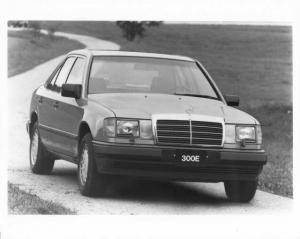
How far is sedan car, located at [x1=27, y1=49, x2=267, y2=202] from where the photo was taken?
9.33 m

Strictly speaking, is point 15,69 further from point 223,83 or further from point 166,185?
point 166,185

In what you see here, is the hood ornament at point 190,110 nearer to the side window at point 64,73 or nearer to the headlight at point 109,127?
the headlight at point 109,127

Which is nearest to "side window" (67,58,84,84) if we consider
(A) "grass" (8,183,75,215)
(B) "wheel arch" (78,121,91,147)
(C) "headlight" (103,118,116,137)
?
(B) "wheel arch" (78,121,91,147)

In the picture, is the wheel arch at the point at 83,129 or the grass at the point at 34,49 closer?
the wheel arch at the point at 83,129

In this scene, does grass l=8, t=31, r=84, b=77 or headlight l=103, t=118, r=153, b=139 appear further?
grass l=8, t=31, r=84, b=77

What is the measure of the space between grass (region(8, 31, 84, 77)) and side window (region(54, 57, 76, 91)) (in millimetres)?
9855

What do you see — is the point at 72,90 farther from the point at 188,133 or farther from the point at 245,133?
the point at 245,133

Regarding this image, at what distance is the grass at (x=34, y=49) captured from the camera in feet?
80.4

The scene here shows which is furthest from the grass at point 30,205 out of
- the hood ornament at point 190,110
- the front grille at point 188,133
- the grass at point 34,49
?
the grass at point 34,49

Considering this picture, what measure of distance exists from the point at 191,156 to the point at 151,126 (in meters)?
0.55

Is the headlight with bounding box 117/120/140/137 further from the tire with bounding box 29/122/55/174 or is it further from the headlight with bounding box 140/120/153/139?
the tire with bounding box 29/122/55/174

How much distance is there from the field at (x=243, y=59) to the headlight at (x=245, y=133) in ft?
28.7

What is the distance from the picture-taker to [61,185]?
1084 centimetres
